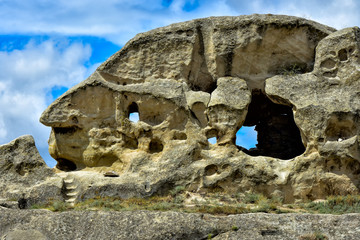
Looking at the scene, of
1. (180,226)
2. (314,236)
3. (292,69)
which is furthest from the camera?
(292,69)

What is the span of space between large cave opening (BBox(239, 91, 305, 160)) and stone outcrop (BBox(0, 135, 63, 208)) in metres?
8.02

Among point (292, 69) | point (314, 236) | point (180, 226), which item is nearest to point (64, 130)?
point (180, 226)

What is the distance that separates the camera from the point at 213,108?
58.4 ft

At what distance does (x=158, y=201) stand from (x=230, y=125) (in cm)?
330

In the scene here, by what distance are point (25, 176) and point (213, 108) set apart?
5.96 metres

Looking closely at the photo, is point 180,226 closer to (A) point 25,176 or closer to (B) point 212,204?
(B) point 212,204

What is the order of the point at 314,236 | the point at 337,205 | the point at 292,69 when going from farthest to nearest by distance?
the point at 292,69 < the point at 337,205 < the point at 314,236

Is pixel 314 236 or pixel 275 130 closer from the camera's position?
pixel 314 236

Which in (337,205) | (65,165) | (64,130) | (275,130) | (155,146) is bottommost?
(337,205)

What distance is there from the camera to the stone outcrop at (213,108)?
668 inches

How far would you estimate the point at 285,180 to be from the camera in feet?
55.4

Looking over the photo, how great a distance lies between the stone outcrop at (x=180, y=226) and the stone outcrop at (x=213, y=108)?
10.8 feet

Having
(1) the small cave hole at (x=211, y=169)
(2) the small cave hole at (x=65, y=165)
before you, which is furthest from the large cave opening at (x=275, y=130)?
(2) the small cave hole at (x=65, y=165)

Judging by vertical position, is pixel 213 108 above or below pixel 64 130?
above
